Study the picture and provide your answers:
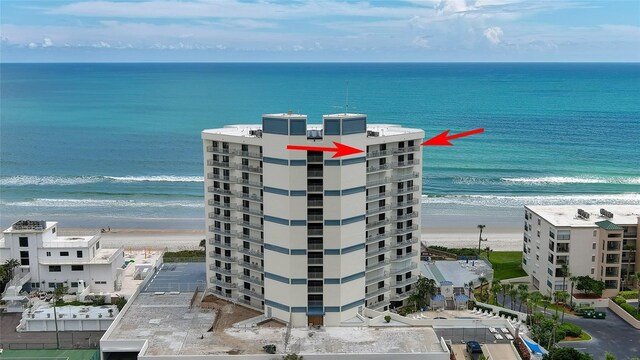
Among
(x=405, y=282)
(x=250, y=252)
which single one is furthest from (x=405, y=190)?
(x=250, y=252)

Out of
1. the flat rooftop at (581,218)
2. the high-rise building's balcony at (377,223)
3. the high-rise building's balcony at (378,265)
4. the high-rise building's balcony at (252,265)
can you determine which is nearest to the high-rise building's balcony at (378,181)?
the high-rise building's balcony at (377,223)

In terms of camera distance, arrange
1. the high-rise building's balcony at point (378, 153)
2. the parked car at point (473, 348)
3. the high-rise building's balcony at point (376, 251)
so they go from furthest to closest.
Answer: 1. the high-rise building's balcony at point (376, 251)
2. the high-rise building's balcony at point (378, 153)
3. the parked car at point (473, 348)

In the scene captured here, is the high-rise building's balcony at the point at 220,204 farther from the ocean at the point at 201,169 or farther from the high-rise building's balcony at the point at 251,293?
the ocean at the point at 201,169

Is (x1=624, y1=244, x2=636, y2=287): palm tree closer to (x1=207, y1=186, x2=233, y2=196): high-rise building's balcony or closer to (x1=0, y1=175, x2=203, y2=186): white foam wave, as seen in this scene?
(x1=207, y1=186, x2=233, y2=196): high-rise building's balcony

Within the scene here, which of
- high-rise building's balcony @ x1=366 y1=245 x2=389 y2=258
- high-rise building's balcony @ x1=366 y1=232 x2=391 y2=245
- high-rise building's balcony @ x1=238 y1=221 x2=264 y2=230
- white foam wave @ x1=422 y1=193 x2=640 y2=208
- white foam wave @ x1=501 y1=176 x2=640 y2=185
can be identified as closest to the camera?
high-rise building's balcony @ x1=238 y1=221 x2=264 y2=230

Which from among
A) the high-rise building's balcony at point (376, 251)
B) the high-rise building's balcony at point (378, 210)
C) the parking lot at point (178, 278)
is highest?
the high-rise building's balcony at point (378, 210)

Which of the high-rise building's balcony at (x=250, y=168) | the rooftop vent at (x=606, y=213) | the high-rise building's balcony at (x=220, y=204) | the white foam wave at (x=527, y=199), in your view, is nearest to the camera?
the high-rise building's balcony at (x=250, y=168)

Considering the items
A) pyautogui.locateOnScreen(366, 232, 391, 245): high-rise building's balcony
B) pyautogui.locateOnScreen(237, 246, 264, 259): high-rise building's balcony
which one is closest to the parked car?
pyautogui.locateOnScreen(366, 232, 391, 245): high-rise building's balcony
